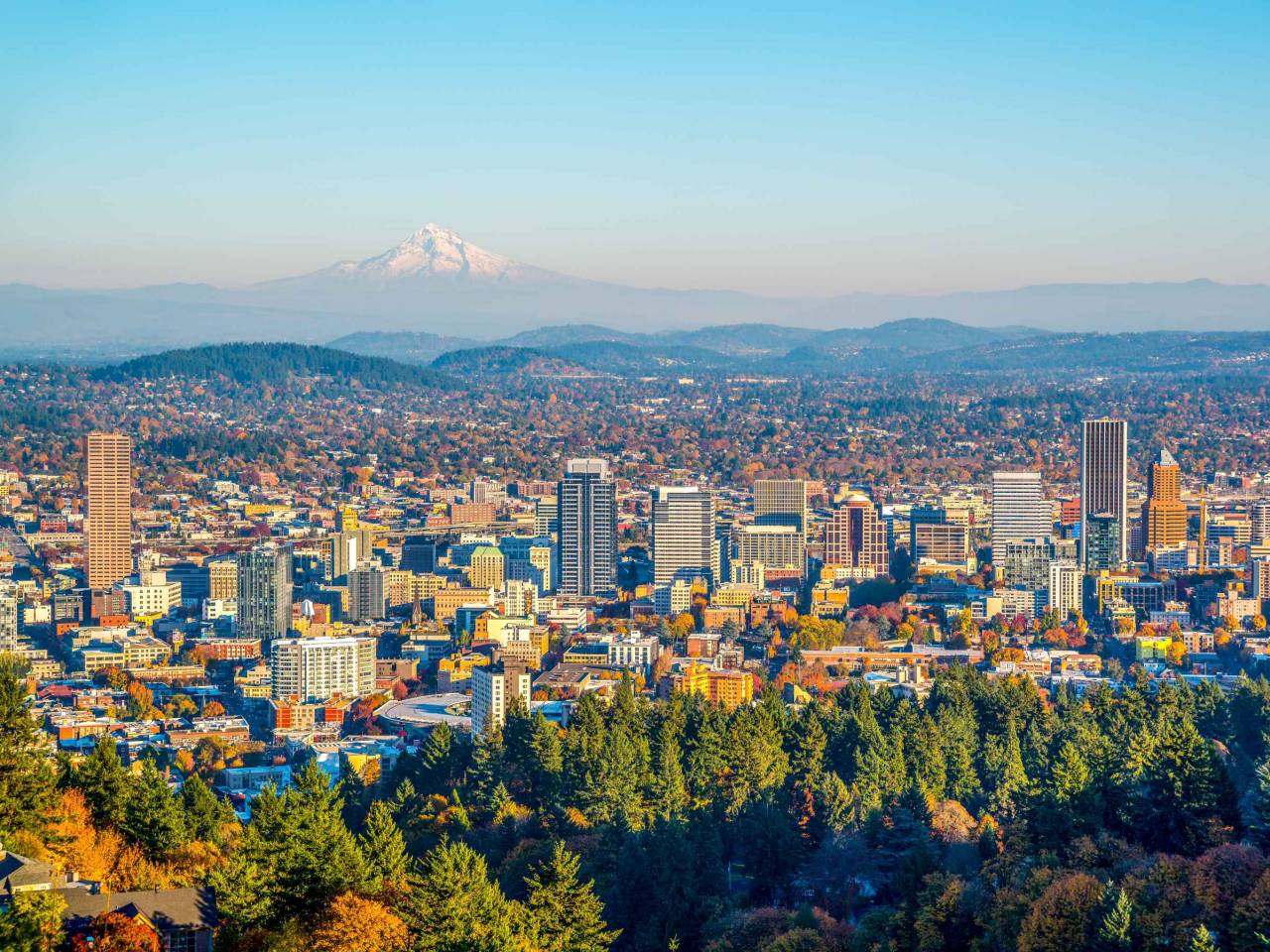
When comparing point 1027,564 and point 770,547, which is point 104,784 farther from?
point 770,547

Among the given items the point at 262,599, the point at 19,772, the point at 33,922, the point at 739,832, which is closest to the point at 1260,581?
the point at 262,599

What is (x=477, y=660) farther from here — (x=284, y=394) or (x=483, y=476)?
(x=284, y=394)

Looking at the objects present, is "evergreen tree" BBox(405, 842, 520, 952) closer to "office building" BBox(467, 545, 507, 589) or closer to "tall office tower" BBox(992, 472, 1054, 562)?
"office building" BBox(467, 545, 507, 589)

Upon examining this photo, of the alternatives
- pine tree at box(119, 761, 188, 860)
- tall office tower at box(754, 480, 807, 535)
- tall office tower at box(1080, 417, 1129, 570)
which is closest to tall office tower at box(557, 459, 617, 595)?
tall office tower at box(754, 480, 807, 535)

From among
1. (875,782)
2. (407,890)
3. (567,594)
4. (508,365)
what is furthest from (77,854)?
(508,365)

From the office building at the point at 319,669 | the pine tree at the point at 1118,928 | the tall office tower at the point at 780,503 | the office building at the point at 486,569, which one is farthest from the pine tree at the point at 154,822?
the tall office tower at the point at 780,503

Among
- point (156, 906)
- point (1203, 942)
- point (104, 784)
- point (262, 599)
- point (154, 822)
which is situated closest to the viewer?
point (1203, 942)
